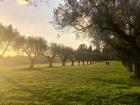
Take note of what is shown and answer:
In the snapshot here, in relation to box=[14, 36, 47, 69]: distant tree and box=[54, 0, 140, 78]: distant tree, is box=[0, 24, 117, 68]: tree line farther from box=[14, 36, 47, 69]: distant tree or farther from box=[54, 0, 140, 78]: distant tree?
box=[54, 0, 140, 78]: distant tree

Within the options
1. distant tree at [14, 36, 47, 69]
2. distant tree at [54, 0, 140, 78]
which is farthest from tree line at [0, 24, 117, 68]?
distant tree at [54, 0, 140, 78]

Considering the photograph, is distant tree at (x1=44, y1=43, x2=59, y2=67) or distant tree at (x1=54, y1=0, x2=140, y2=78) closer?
distant tree at (x1=54, y1=0, x2=140, y2=78)

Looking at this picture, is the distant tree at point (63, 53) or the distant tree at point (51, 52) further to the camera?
the distant tree at point (63, 53)

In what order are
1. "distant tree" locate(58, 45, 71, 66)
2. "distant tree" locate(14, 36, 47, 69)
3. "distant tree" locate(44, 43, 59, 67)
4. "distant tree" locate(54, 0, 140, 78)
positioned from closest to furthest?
1. "distant tree" locate(54, 0, 140, 78)
2. "distant tree" locate(14, 36, 47, 69)
3. "distant tree" locate(44, 43, 59, 67)
4. "distant tree" locate(58, 45, 71, 66)

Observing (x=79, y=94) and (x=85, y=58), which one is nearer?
(x=79, y=94)

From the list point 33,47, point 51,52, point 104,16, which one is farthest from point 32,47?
point 104,16

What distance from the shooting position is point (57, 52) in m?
A: 182

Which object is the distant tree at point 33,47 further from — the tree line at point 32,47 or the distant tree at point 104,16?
the distant tree at point 104,16

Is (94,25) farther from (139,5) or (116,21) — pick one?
(139,5)

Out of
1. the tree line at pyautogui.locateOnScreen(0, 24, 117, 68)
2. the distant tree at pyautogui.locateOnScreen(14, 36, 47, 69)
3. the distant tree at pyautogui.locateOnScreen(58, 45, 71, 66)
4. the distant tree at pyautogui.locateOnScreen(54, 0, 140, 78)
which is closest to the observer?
the distant tree at pyautogui.locateOnScreen(54, 0, 140, 78)

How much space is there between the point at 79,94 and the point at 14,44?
80.3 meters

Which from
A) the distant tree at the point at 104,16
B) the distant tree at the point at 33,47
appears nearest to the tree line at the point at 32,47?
the distant tree at the point at 33,47

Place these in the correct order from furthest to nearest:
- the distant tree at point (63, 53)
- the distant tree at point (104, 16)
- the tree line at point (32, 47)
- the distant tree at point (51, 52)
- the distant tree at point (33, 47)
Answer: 1. the distant tree at point (63, 53)
2. the distant tree at point (51, 52)
3. the distant tree at point (33, 47)
4. the tree line at point (32, 47)
5. the distant tree at point (104, 16)

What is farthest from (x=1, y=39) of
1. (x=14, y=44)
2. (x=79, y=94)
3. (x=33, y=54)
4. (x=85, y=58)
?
(x=85, y=58)
